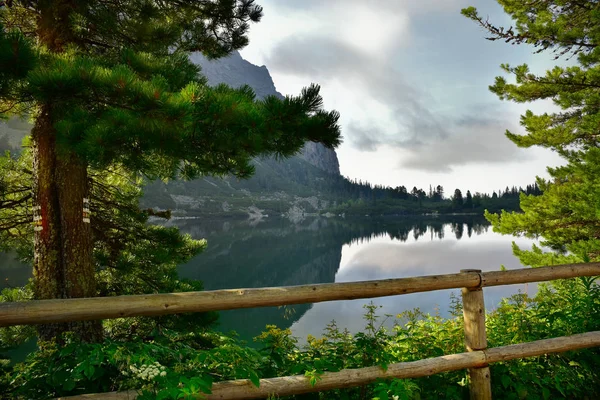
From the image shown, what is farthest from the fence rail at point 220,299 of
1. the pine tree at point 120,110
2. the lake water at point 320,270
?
the lake water at point 320,270

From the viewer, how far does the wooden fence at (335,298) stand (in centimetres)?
304

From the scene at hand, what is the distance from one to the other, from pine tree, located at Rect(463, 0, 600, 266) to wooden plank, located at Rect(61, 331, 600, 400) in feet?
28.1

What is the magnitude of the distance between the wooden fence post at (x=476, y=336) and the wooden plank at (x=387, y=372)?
92mm

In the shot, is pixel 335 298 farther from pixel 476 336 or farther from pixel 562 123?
pixel 562 123

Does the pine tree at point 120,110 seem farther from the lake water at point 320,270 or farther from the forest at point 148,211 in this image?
the lake water at point 320,270

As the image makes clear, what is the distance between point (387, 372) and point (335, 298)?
2.83ft

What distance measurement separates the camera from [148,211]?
8109 mm

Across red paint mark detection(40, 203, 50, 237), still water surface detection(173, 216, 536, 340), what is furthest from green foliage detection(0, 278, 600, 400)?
still water surface detection(173, 216, 536, 340)

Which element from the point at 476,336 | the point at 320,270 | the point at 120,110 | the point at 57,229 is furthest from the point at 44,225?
the point at 320,270

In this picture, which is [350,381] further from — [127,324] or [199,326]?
[127,324]

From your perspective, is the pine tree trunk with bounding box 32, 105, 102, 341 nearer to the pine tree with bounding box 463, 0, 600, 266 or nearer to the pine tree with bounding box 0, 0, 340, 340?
the pine tree with bounding box 0, 0, 340, 340

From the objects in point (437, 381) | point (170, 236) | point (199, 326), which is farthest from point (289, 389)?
point (170, 236)

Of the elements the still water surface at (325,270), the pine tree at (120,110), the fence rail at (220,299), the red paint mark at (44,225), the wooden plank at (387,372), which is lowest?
the still water surface at (325,270)

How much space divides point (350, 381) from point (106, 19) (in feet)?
20.0
